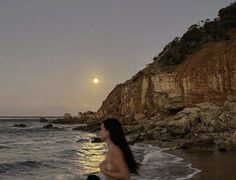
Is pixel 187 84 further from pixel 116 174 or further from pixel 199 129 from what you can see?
pixel 116 174

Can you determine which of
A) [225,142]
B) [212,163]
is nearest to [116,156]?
[212,163]

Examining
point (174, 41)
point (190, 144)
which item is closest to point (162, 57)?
point (174, 41)

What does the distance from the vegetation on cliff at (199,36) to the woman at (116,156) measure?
42882 millimetres

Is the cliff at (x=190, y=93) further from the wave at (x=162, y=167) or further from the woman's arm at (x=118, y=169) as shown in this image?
the woman's arm at (x=118, y=169)

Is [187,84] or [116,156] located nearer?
[116,156]

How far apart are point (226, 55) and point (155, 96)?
8637 mm

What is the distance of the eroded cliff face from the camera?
40859 mm

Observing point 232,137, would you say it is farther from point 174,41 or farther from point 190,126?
point 174,41

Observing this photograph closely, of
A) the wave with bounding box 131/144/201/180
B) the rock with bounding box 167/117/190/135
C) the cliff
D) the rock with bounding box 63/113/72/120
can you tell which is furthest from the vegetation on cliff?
the rock with bounding box 63/113/72/120

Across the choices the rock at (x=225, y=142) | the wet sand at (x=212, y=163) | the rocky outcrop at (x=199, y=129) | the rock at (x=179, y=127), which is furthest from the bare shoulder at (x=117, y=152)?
the rock at (x=179, y=127)

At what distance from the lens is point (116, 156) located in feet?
14.9

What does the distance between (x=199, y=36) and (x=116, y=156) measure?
46225 millimetres

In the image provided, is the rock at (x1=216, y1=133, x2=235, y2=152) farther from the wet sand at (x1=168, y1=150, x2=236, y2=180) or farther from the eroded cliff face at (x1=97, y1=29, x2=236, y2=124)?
the eroded cliff face at (x1=97, y1=29, x2=236, y2=124)

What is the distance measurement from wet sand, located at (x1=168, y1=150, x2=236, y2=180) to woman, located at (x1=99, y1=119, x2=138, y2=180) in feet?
39.3
